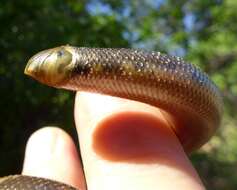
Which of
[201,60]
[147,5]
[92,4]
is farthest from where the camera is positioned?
[147,5]

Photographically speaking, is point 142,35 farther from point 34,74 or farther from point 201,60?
point 34,74

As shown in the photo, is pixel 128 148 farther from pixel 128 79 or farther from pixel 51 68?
pixel 51 68

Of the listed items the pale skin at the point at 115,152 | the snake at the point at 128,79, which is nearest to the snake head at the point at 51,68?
the snake at the point at 128,79

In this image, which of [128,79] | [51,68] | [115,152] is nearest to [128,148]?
[115,152]

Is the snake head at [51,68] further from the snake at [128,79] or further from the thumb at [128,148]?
the thumb at [128,148]

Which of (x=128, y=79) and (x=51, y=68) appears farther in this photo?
(x=128, y=79)

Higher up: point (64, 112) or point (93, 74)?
point (93, 74)

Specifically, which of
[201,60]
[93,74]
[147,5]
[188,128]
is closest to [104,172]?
[93,74]
